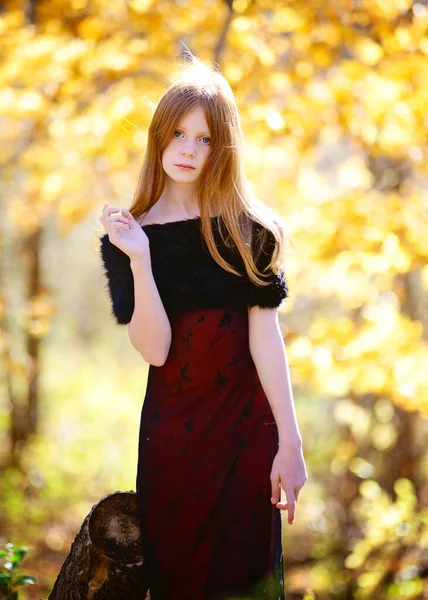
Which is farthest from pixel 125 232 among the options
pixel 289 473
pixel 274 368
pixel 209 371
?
pixel 289 473

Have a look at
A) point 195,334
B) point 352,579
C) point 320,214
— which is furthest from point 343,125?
point 352,579

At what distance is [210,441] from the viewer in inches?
77.5

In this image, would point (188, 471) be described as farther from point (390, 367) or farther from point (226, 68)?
point (226, 68)

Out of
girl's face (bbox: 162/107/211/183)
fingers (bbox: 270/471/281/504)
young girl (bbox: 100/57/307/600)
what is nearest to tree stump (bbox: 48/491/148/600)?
young girl (bbox: 100/57/307/600)

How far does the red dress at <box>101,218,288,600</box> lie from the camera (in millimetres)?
1948

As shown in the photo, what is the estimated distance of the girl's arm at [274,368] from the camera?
6.23ft

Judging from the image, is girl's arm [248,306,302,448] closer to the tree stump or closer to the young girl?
the young girl

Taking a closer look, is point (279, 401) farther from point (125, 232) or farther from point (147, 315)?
point (125, 232)

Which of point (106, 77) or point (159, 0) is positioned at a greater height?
point (159, 0)

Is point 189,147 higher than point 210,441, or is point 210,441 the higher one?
point 189,147

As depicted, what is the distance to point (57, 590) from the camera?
2092mm

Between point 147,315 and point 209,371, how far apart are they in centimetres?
24

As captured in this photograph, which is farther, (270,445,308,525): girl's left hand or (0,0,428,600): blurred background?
(0,0,428,600): blurred background

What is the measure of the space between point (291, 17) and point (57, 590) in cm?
268
